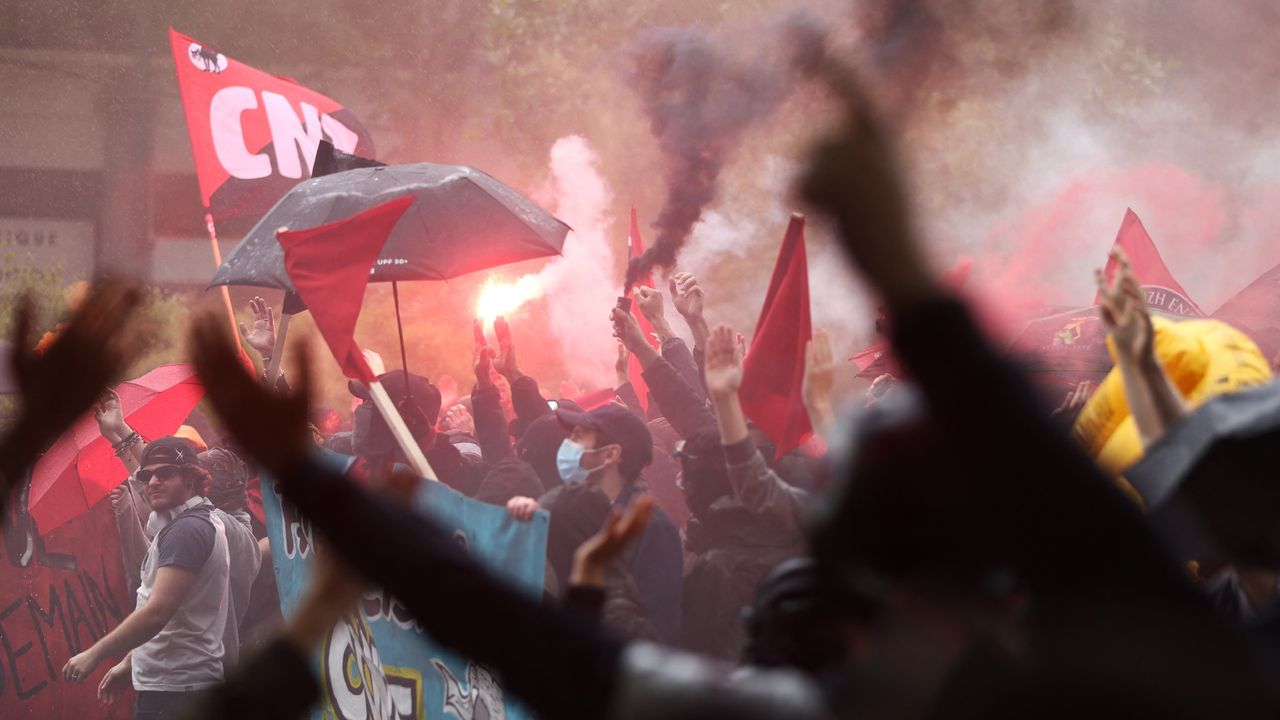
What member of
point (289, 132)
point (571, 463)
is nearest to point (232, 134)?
point (289, 132)

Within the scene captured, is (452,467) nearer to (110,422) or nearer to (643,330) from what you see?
(110,422)

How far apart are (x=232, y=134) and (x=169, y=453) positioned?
75.2 inches

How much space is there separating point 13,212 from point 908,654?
1235 cm

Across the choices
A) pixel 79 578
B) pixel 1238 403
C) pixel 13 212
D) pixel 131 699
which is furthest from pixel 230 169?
pixel 13 212

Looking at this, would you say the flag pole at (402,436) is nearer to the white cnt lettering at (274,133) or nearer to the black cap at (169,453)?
the black cap at (169,453)

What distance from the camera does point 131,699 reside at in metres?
5.03

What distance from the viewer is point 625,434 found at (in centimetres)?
338

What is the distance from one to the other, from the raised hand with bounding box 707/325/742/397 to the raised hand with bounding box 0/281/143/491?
5.58 feet

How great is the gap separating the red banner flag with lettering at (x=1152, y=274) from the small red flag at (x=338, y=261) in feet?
9.22

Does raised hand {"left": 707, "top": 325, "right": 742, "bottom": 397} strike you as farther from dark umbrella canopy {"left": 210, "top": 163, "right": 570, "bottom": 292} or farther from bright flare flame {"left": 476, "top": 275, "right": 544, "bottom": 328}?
bright flare flame {"left": 476, "top": 275, "right": 544, "bottom": 328}

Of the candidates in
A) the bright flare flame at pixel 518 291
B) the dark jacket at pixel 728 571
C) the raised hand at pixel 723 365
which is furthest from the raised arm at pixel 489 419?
the bright flare flame at pixel 518 291

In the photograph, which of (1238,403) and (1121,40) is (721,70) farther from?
(1238,403)

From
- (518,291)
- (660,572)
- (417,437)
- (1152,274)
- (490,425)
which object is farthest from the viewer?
(518,291)

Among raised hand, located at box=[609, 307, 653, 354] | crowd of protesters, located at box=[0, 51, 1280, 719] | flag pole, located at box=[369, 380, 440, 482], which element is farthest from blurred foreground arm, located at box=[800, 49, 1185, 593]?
raised hand, located at box=[609, 307, 653, 354]
